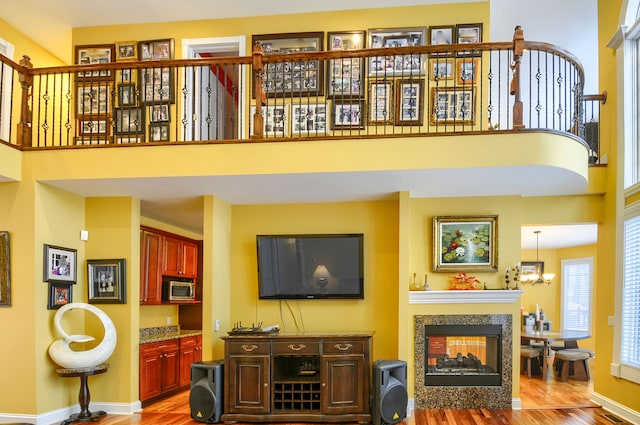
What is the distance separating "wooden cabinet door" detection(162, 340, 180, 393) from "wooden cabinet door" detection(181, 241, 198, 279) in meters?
1.32

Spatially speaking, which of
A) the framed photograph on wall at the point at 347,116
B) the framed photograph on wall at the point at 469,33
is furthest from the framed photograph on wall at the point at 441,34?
the framed photograph on wall at the point at 347,116

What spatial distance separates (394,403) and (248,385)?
1519 millimetres

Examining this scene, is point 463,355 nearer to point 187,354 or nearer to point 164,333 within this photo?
point 187,354

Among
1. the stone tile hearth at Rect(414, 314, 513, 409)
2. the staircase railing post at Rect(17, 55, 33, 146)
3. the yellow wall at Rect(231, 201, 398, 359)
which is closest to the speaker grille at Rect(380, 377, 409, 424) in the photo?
the stone tile hearth at Rect(414, 314, 513, 409)

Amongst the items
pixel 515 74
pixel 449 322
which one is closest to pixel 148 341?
pixel 449 322

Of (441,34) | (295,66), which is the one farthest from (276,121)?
(441,34)

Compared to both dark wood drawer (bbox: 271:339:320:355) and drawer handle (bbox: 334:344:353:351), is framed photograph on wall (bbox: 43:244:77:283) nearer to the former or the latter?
dark wood drawer (bbox: 271:339:320:355)

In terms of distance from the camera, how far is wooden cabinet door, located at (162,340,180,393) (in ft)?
22.3

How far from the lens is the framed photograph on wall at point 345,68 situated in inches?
250

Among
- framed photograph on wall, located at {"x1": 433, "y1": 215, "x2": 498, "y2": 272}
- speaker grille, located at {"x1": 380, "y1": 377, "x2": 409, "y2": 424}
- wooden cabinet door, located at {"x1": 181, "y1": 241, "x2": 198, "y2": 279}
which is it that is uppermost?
framed photograph on wall, located at {"x1": 433, "y1": 215, "x2": 498, "y2": 272}

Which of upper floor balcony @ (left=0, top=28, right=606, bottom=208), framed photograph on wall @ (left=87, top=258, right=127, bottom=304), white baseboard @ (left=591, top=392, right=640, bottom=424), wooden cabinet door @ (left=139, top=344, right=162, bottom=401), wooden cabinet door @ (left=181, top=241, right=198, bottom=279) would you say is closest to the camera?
upper floor balcony @ (left=0, top=28, right=606, bottom=208)

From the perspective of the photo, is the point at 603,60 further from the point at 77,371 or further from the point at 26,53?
the point at 26,53

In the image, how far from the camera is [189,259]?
8.25m

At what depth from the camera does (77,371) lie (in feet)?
17.9
